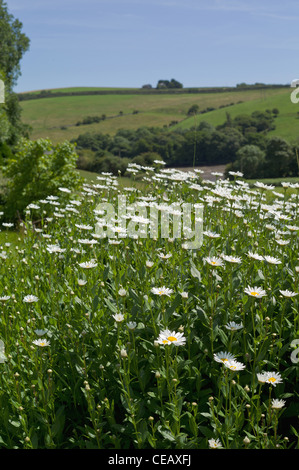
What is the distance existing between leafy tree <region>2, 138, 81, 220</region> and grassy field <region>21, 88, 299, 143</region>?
4996 cm

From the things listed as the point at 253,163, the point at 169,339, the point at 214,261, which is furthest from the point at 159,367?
the point at 253,163

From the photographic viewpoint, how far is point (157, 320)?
2.95 m

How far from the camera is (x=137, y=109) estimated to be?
99.6 m

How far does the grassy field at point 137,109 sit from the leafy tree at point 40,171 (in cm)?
4996

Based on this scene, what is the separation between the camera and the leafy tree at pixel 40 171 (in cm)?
1262

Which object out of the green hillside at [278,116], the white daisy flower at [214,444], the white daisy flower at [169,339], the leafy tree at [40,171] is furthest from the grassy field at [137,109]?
the white daisy flower at [214,444]

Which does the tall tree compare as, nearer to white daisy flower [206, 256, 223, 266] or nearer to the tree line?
the tree line

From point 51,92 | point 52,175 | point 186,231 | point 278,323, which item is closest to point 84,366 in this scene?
point 278,323

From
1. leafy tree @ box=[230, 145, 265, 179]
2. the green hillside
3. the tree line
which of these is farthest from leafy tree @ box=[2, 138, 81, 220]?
the green hillside

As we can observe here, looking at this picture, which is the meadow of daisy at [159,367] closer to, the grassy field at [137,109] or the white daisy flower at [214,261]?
the white daisy flower at [214,261]

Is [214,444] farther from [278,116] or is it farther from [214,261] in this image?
[278,116]

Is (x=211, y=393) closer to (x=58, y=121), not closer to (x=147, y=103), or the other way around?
(x=58, y=121)

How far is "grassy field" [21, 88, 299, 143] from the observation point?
69.6 m

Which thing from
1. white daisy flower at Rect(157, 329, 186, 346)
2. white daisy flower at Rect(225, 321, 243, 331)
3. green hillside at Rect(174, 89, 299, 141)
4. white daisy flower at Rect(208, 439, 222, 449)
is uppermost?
green hillside at Rect(174, 89, 299, 141)
